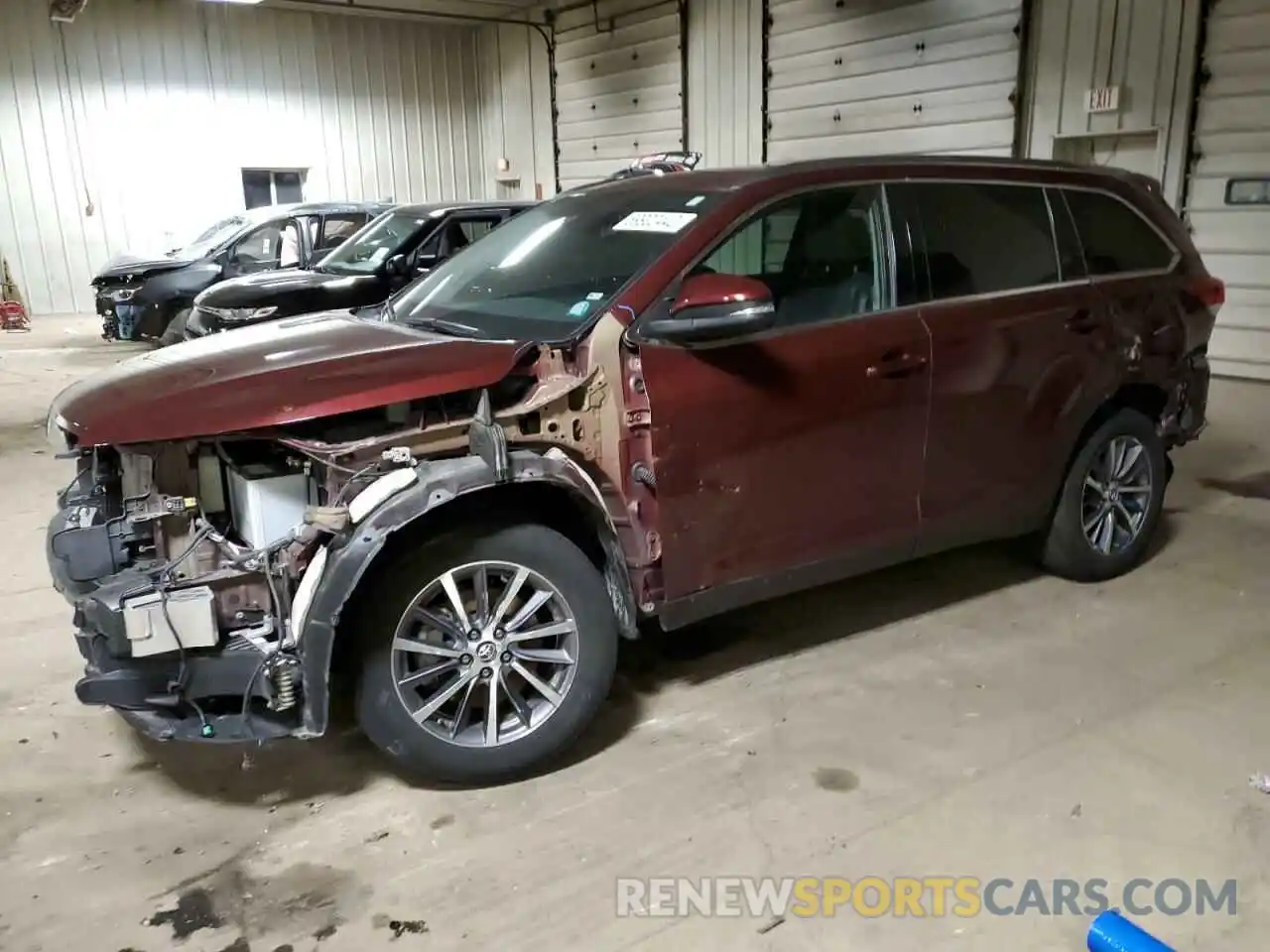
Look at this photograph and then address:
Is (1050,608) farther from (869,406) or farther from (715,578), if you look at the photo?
(715,578)

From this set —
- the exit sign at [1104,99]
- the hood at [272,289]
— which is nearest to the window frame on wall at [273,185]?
the hood at [272,289]

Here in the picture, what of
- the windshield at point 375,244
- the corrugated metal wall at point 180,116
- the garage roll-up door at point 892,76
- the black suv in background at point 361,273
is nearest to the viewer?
the black suv in background at point 361,273

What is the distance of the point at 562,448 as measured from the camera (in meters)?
2.77

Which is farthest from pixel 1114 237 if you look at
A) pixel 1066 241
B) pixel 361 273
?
pixel 361 273

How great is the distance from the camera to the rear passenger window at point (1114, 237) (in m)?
3.93

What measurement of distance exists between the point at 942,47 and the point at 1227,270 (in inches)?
148

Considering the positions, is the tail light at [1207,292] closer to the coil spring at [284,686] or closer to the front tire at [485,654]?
the front tire at [485,654]

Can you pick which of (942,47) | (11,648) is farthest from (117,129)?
(11,648)

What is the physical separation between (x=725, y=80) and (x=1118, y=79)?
552 cm

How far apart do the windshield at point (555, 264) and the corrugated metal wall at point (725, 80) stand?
1010cm

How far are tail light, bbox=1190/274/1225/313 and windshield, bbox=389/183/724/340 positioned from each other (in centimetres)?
239

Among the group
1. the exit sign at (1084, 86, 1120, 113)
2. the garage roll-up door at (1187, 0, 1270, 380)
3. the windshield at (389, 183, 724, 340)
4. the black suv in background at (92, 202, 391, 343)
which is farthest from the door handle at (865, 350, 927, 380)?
the black suv in background at (92, 202, 391, 343)

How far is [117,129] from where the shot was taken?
Answer: 15586 millimetres

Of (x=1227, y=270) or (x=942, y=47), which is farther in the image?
(x=942, y=47)
